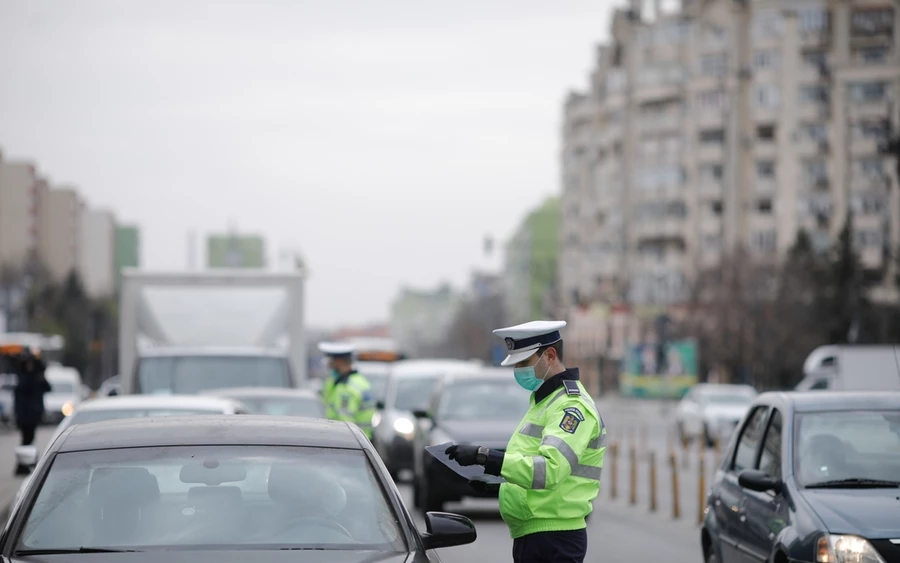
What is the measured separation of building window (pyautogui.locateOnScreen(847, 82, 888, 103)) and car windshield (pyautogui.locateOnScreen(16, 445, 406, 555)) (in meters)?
98.0

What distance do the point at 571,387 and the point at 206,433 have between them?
157 centimetres

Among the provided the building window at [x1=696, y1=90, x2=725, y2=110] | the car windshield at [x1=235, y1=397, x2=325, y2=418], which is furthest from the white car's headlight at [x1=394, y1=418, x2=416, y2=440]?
the building window at [x1=696, y1=90, x2=725, y2=110]

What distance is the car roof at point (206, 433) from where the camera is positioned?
6211 mm

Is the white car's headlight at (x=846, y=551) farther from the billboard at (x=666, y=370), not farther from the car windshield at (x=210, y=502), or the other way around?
the billboard at (x=666, y=370)

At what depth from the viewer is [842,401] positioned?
9.55 m

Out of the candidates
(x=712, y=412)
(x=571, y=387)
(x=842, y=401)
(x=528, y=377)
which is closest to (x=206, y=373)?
(x=842, y=401)

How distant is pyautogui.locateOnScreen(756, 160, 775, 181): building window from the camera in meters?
104

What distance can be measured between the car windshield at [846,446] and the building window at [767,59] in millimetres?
95878

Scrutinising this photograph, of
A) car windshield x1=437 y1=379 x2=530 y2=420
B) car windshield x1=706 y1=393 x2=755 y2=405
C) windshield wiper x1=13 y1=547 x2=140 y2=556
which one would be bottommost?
car windshield x1=706 y1=393 x2=755 y2=405

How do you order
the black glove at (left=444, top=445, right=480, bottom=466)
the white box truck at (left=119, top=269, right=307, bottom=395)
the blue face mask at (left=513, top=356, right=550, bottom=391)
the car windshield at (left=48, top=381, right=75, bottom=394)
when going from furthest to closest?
1. the car windshield at (left=48, top=381, right=75, bottom=394)
2. the white box truck at (left=119, top=269, right=307, bottom=395)
3. the blue face mask at (left=513, top=356, right=550, bottom=391)
4. the black glove at (left=444, top=445, right=480, bottom=466)

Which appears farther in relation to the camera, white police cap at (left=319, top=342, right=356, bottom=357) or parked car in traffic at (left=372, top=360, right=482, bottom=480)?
parked car in traffic at (left=372, top=360, right=482, bottom=480)

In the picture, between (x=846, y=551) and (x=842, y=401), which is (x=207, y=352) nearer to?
(x=842, y=401)

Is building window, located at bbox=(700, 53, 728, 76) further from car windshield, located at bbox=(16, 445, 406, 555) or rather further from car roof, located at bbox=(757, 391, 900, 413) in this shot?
car windshield, located at bbox=(16, 445, 406, 555)

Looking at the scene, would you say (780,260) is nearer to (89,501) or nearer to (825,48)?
(825,48)
